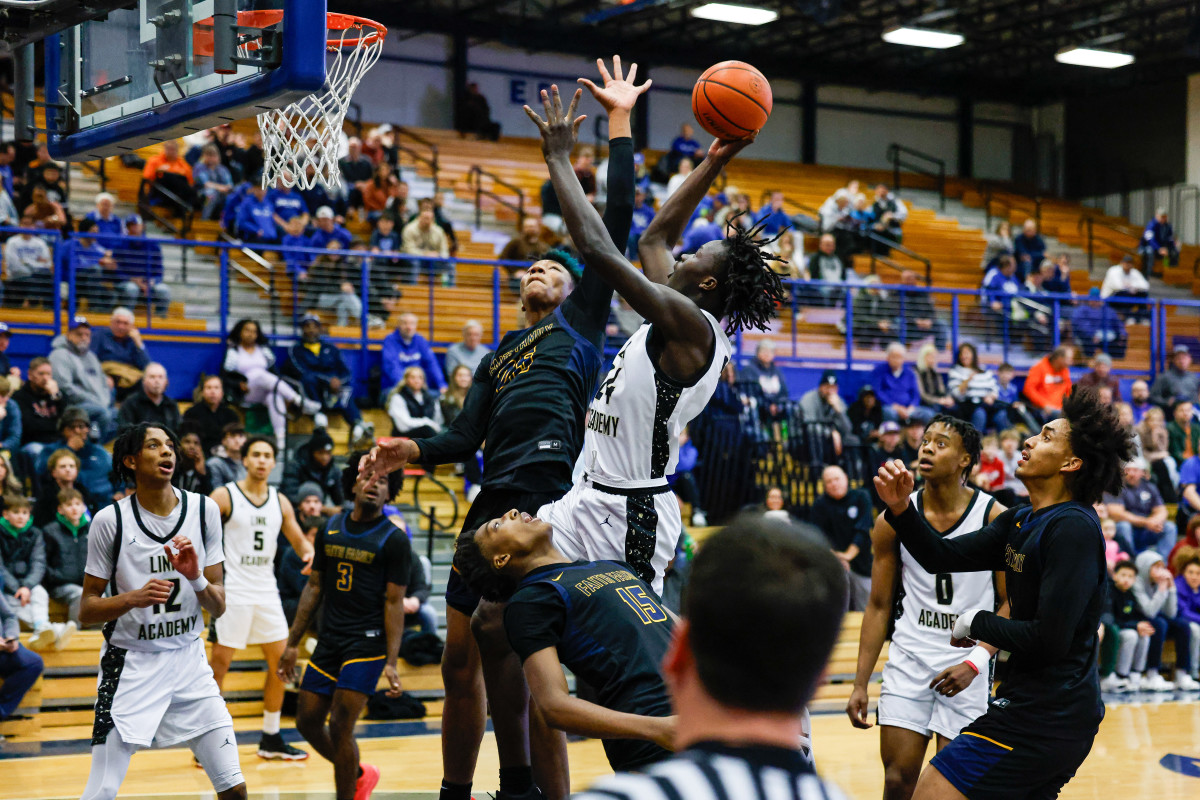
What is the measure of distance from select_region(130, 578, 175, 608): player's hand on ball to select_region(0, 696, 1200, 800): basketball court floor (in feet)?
8.36

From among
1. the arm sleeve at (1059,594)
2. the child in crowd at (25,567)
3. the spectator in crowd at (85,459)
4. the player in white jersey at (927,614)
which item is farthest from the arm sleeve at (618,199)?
the spectator in crowd at (85,459)

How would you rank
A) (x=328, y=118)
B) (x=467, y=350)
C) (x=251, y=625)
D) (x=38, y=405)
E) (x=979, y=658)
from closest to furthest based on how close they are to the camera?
(x=979, y=658) < (x=328, y=118) < (x=251, y=625) < (x=38, y=405) < (x=467, y=350)

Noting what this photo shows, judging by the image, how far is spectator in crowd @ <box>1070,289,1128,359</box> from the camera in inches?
709

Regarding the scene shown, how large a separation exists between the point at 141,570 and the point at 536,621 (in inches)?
93.3

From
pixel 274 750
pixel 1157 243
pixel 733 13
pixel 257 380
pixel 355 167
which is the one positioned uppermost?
pixel 733 13

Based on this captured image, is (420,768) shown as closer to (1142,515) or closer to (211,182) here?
(1142,515)

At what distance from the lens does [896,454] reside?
41.8 ft

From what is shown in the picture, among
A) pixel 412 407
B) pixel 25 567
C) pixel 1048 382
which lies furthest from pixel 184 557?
pixel 1048 382

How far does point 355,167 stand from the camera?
16391 millimetres

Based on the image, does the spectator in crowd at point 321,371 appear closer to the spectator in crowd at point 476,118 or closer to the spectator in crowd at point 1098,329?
the spectator in crowd at point 476,118

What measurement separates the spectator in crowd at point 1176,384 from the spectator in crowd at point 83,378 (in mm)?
12163

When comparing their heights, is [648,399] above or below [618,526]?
above

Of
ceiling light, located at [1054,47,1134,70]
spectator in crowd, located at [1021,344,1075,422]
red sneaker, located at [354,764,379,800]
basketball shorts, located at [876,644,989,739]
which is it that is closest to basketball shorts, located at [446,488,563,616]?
basketball shorts, located at [876,644,989,739]

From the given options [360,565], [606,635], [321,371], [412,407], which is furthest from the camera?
[321,371]
